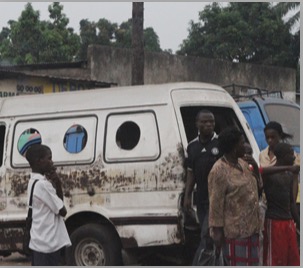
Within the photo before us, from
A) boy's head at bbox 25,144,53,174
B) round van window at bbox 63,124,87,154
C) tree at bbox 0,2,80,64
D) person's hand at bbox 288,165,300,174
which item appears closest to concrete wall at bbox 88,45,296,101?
tree at bbox 0,2,80,64

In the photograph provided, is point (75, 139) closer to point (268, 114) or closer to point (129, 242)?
point (129, 242)

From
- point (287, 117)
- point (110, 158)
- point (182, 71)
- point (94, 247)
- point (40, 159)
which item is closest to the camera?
point (40, 159)

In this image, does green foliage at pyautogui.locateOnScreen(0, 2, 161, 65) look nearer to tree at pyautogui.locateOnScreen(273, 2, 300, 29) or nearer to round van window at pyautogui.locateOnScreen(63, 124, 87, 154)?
tree at pyautogui.locateOnScreen(273, 2, 300, 29)

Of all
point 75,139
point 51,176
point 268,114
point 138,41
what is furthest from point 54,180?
point 138,41

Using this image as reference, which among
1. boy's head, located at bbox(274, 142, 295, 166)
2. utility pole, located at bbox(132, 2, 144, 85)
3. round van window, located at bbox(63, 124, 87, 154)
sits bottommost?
boy's head, located at bbox(274, 142, 295, 166)

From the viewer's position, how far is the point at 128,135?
278 inches

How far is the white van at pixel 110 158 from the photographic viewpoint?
6711 millimetres

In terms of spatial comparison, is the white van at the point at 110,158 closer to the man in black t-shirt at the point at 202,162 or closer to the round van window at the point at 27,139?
the round van window at the point at 27,139

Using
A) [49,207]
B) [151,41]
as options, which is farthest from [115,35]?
[49,207]

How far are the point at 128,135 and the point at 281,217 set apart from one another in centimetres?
204

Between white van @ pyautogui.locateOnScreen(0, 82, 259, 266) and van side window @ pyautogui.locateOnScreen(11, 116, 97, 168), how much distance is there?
0.01 metres

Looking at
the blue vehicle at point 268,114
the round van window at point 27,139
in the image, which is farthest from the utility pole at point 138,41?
the round van window at point 27,139

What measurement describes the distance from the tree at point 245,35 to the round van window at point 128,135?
79.6ft

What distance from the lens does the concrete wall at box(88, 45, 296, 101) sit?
18.2 metres
